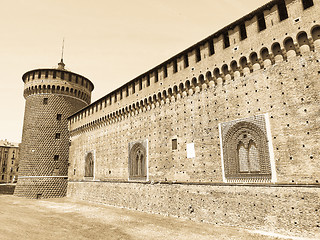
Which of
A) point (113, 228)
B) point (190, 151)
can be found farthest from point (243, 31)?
point (113, 228)

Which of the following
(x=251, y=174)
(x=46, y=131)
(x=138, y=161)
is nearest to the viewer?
(x=251, y=174)

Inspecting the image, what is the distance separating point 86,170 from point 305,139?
18.5 meters

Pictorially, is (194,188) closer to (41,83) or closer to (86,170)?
(86,170)

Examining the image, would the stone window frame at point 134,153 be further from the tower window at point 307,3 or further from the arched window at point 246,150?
the tower window at point 307,3

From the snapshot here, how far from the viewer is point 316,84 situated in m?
8.47

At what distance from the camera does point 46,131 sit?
927 inches

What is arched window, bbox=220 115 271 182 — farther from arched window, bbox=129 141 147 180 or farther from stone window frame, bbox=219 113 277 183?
arched window, bbox=129 141 147 180

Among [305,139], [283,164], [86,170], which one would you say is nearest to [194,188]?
[283,164]

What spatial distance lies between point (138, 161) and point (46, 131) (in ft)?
43.9

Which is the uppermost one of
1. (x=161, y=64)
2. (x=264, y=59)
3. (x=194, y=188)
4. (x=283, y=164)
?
(x=161, y=64)

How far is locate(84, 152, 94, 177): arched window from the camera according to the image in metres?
20.7

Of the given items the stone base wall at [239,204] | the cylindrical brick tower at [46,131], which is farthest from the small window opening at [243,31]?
the cylindrical brick tower at [46,131]

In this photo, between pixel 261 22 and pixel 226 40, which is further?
pixel 226 40

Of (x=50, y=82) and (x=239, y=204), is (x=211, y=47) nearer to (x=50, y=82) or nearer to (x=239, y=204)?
(x=239, y=204)
